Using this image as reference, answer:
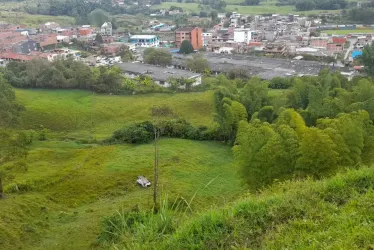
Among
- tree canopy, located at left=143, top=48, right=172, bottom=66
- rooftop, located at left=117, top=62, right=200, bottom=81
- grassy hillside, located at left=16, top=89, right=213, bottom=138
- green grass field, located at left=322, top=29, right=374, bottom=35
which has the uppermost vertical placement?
green grass field, located at left=322, top=29, right=374, bottom=35

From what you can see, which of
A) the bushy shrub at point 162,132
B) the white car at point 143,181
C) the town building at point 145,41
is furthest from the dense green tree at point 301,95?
the town building at point 145,41

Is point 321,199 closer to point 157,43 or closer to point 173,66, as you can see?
point 173,66

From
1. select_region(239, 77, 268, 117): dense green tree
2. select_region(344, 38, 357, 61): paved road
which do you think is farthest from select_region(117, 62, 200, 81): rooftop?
select_region(344, 38, 357, 61): paved road

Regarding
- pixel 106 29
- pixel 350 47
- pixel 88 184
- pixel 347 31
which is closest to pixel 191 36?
pixel 106 29

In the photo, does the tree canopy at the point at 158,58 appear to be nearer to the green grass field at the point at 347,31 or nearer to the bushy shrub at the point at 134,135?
the bushy shrub at the point at 134,135

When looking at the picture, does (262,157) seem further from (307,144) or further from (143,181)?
(143,181)

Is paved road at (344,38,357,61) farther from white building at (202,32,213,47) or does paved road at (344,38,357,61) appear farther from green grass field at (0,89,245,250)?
green grass field at (0,89,245,250)
